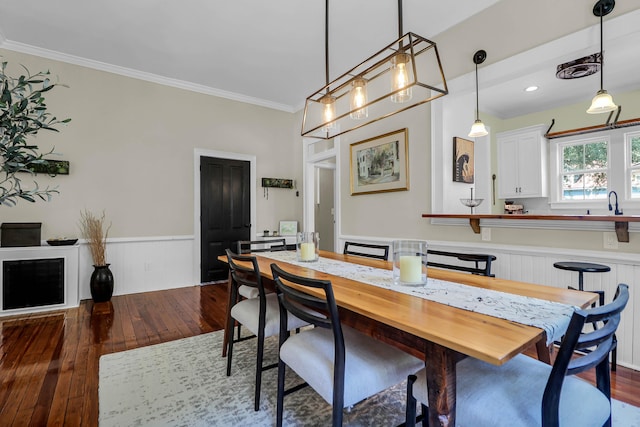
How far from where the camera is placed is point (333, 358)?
135 centimetres

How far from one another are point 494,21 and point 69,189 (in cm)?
498

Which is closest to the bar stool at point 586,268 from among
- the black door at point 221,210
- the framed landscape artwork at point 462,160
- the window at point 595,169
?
the framed landscape artwork at point 462,160

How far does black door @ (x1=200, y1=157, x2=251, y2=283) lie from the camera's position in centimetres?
481

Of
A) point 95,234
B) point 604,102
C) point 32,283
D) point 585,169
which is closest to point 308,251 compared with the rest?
point 604,102

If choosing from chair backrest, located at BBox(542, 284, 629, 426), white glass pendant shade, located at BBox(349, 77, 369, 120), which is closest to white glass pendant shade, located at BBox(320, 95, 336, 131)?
white glass pendant shade, located at BBox(349, 77, 369, 120)

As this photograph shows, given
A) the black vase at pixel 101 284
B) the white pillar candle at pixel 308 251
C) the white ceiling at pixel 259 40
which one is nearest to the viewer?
the white pillar candle at pixel 308 251

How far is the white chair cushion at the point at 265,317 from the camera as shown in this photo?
1.86m

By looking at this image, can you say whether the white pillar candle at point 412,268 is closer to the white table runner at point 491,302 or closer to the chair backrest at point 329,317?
the white table runner at point 491,302

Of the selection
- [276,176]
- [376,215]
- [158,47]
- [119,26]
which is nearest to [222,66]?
[158,47]

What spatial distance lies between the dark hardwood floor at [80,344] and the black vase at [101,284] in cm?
13

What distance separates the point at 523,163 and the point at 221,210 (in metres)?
4.77

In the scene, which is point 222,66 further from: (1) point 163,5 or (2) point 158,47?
(1) point 163,5

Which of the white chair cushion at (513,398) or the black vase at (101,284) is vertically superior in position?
the white chair cushion at (513,398)

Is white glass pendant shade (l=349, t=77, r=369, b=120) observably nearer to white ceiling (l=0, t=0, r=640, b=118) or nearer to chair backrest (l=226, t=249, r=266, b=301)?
chair backrest (l=226, t=249, r=266, b=301)
